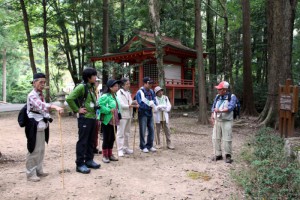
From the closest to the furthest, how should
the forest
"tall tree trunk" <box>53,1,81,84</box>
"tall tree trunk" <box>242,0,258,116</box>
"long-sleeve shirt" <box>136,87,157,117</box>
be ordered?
1. "long-sleeve shirt" <box>136,87,157,117</box>
2. the forest
3. "tall tree trunk" <box>242,0,258,116</box>
4. "tall tree trunk" <box>53,1,81,84</box>

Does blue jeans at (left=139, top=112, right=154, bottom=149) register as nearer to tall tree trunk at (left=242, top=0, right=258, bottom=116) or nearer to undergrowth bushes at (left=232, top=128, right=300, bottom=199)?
undergrowth bushes at (left=232, top=128, right=300, bottom=199)

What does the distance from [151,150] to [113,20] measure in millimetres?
13671

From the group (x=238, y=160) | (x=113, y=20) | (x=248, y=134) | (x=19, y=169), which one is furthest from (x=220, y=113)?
(x=113, y=20)

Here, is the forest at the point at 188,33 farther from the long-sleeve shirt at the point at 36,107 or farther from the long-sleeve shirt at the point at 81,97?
the long-sleeve shirt at the point at 36,107

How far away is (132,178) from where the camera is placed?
4.60 metres

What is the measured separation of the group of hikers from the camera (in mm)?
4238

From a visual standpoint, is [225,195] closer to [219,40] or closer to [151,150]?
[151,150]

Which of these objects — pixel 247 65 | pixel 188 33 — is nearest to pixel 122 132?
pixel 247 65

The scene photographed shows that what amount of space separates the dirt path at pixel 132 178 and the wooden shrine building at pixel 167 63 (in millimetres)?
9489

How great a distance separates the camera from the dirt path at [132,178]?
393 cm

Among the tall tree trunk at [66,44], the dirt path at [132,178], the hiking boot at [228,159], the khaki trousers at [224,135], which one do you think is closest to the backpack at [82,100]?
the dirt path at [132,178]

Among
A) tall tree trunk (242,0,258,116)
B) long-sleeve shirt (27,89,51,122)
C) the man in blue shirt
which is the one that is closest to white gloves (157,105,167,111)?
the man in blue shirt

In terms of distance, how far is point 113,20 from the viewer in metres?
18.3

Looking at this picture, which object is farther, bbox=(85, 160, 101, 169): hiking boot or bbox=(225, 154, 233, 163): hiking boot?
bbox=(225, 154, 233, 163): hiking boot
